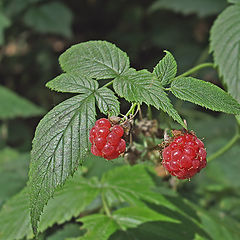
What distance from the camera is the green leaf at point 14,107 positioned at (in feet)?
13.7

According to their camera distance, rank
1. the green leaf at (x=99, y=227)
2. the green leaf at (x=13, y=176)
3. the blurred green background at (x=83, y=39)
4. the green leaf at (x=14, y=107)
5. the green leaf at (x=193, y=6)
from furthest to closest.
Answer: the green leaf at (x=193, y=6) < the blurred green background at (x=83, y=39) < the green leaf at (x=14, y=107) < the green leaf at (x=13, y=176) < the green leaf at (x=99, y=227)

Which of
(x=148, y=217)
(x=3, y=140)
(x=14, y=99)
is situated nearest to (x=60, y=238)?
(x=148, y=217)

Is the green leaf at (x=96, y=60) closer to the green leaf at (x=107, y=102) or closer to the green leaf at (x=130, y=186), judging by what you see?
the green leaf at (x=107, y=102)

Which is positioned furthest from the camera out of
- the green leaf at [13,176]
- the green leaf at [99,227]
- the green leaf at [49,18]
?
the green leaf at [49,18]

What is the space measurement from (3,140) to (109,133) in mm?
3578

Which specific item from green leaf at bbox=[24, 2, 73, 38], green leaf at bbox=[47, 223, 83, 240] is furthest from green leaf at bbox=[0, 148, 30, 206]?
green leaf at bbox=[24, 2, 73, 38]

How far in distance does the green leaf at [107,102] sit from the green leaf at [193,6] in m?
3.27

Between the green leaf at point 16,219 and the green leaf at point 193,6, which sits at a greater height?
the green leaf at point 193,6

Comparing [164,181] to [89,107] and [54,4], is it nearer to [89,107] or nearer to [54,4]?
[89,107]

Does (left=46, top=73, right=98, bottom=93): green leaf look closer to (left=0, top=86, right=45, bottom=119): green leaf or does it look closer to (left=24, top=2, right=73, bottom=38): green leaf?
(left=0, top=86, right=45, bottom=119): green leaf

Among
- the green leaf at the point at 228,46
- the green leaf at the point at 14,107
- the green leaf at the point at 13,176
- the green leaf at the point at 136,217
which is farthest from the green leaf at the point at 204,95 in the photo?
the green leaf at the point at 14,107

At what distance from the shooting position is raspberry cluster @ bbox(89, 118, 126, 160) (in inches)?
Answer: 52.2

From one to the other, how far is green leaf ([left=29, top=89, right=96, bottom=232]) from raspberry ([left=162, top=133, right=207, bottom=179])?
26cm

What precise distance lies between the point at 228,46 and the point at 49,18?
3267 mm
